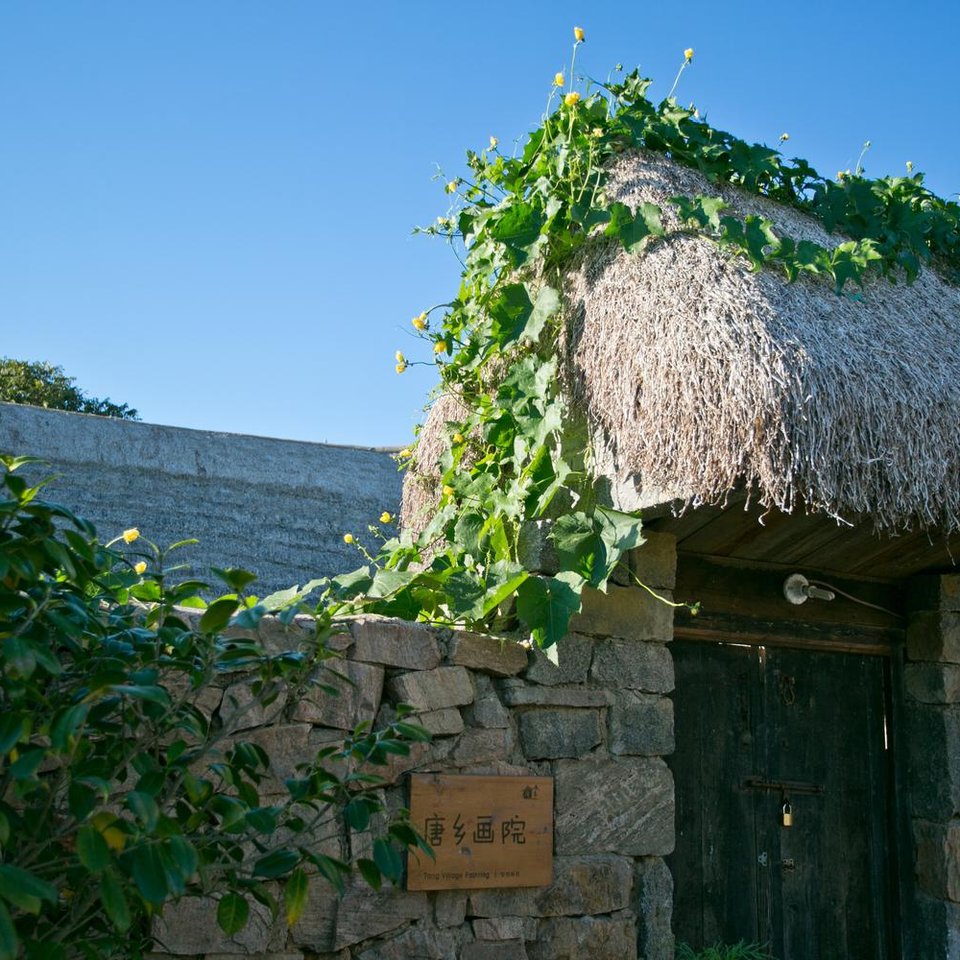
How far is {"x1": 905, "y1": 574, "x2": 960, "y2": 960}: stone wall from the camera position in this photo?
4.49m

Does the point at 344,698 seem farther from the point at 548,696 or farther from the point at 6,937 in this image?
the point at 6,937

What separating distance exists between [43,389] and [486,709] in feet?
39.7

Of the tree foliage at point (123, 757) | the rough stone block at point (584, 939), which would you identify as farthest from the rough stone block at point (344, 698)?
the rough stone block at point (584, 939)

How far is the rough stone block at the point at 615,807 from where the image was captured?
148 inches

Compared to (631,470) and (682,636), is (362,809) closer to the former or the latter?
(631,470)

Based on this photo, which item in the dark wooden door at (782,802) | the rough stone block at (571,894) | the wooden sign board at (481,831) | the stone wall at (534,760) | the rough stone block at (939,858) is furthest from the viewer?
the rough stone block at (939,858)

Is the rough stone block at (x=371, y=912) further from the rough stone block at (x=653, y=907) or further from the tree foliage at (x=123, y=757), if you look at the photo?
the rough stone block at (x=653, y=907)

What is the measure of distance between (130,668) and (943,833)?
3.29 metres

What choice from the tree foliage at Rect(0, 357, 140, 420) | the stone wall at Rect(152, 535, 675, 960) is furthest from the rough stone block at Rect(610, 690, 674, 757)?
the tree foliage at Rect(0, 357, 140, 420)

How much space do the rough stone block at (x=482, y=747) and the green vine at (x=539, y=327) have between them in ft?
1.15

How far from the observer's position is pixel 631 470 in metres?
3.71

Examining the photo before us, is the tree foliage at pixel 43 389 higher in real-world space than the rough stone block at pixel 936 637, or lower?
higher

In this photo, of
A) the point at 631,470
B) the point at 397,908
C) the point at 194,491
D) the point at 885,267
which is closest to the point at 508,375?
the point at 631,470

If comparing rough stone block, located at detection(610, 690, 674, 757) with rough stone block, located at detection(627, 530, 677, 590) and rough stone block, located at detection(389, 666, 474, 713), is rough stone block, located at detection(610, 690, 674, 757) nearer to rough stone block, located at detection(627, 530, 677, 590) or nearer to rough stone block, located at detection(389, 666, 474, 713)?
rough stone block, located at detection(627, 530, 677, 590)
